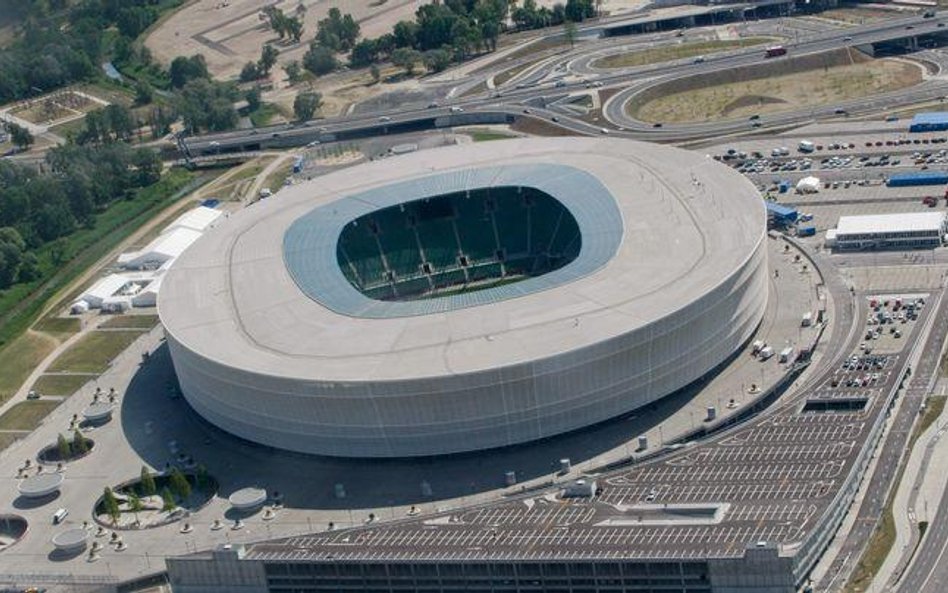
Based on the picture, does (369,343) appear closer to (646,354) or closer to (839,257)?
(646,354)

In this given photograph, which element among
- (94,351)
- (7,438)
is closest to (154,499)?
(7,438)

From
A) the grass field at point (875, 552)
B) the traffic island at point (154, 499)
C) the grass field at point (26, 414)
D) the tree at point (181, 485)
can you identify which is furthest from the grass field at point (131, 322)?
the grass field at point (875, 552)

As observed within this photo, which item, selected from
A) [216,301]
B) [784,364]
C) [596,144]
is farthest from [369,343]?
[596,144]

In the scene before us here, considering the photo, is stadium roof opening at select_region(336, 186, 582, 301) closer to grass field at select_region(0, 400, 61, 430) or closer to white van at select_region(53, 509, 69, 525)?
grass field at select_region(0, 400, 61, 430)

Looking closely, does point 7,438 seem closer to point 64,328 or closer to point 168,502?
point 168,502

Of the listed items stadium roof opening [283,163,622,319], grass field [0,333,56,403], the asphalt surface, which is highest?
stadium roof opening [283,163,622,319]

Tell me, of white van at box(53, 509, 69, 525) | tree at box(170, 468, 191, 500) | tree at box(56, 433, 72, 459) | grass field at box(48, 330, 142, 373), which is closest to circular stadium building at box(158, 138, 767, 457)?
tree at box(170, 468, 191, 500)
